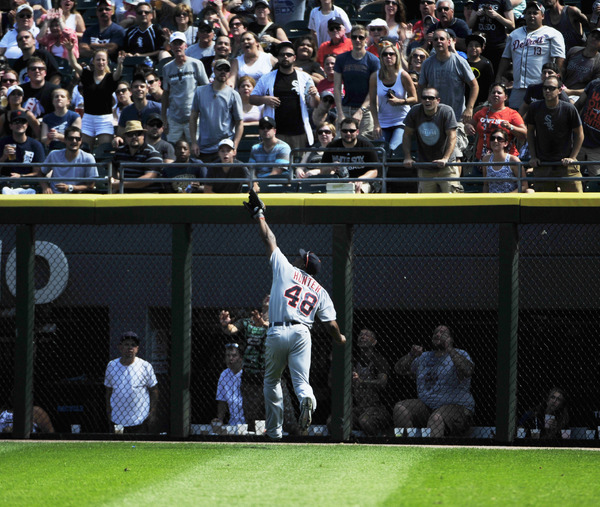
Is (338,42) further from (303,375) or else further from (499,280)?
(303,375)

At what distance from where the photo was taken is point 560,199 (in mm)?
10172

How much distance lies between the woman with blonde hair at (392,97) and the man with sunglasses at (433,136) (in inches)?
41.5

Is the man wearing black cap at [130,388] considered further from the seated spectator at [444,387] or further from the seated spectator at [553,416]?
the seated spectator at [553,416]

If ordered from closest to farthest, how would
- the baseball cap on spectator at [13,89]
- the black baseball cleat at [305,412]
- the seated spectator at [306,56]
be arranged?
1. the black baseball cleat at [305,412]
2. the baseball cap on spectator at [13,89]
3. the seated spectator at [306,56]

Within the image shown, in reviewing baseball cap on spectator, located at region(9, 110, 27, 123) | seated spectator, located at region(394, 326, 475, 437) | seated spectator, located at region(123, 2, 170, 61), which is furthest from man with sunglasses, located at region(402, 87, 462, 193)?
seated spectator, located at region(123, 2, 170, 61)

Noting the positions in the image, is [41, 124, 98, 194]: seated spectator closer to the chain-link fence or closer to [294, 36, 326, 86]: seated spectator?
the chain-link fence

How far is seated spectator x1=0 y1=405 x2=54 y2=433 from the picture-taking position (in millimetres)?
10922

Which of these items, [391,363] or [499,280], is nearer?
[499,280]

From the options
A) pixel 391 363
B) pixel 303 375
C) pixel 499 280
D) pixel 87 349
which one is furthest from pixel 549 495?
pixel 87 349

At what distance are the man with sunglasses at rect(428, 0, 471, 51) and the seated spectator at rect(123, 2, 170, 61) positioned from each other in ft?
14.0

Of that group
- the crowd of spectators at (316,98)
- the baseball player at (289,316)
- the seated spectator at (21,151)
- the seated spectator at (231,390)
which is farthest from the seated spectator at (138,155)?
the baseball player at (289,316)

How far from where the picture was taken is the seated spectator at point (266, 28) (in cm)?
1460

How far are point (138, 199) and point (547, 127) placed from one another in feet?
14.5

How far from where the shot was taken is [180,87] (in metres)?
13.1
